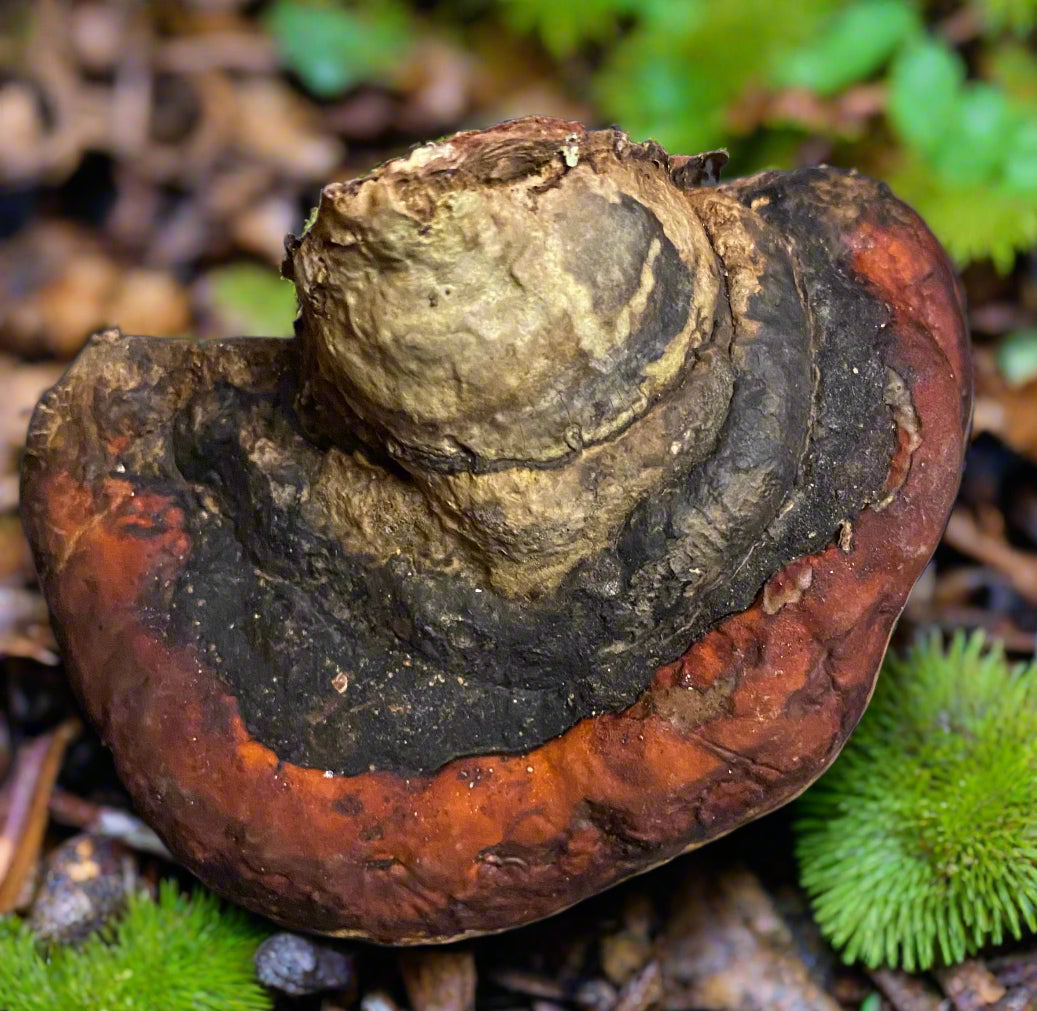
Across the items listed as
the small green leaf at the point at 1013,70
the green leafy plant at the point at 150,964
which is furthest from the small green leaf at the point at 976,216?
the green leafy plant at the point at 150,964

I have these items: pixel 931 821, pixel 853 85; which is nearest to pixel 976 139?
pixel 853 85

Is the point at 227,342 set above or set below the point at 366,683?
above

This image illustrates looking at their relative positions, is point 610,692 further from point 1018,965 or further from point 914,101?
point 914,101

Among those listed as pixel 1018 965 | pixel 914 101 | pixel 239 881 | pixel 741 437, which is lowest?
pixel 1018 965

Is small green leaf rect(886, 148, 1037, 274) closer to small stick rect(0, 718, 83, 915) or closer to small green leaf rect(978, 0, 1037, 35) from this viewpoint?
small green leaf rect(978, 0, 1037, 35)

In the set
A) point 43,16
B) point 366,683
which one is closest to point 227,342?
point 366,683

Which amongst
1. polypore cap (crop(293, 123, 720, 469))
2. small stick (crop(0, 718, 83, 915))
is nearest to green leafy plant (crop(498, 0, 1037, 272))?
polypore cap (crop(293, 123, 720, 469))
